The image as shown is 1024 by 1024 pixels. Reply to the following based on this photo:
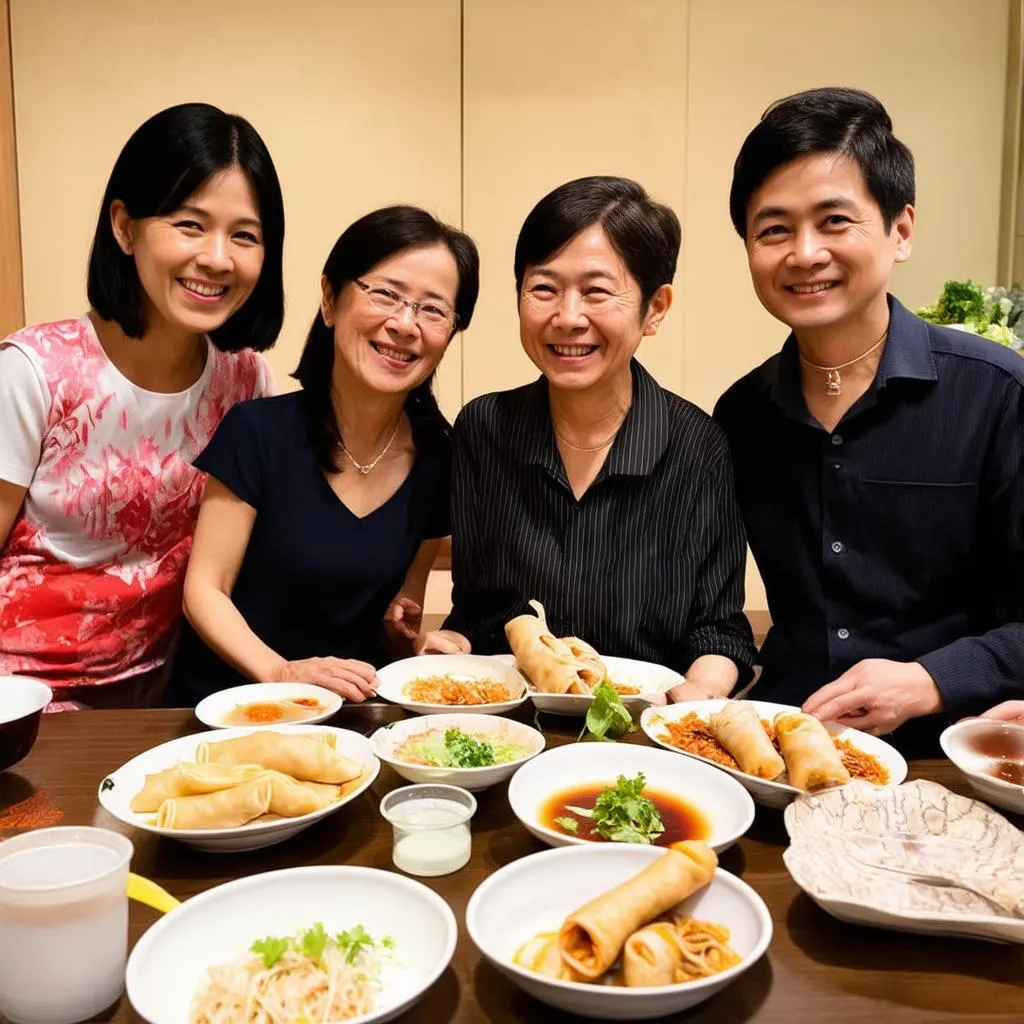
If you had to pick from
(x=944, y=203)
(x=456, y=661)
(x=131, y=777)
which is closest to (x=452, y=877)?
(x=131, y=777)

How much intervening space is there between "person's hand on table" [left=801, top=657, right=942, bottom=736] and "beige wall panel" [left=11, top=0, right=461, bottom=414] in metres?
3.70

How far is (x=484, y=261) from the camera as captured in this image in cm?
496

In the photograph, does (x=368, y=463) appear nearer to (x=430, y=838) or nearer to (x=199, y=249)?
(x=199, y=249)

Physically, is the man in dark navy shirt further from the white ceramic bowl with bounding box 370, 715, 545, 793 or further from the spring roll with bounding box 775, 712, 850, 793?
the white ceramic bowl with bounding box 370, 715, 545, 793

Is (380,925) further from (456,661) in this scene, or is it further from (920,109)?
(920,109)

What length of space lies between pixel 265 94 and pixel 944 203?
12.1ft

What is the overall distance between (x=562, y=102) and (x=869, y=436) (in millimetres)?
3285

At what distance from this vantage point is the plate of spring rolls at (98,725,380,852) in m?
1.31

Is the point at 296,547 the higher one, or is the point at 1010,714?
the point at 296,547

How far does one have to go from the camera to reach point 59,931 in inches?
37.9

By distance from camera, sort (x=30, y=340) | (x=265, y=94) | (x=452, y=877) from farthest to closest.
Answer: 1. (x=265, y=94)
2. (x=30, y=340)
3. (x=452, y=877)

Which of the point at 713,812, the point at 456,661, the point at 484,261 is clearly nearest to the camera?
the point at 713,812

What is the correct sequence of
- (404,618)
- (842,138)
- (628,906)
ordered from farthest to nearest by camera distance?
(404,618) < (842,138) < (628,906)

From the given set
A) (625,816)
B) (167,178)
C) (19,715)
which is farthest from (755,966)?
(167,178)
